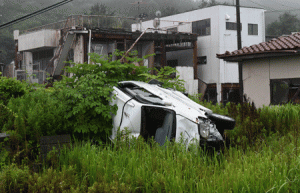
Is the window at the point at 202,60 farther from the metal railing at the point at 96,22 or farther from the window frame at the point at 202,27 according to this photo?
the metal railing at the point at 96,22

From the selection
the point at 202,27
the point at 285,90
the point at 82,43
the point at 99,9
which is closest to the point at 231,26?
the point at 202,27

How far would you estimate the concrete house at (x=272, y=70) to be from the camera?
14.1m

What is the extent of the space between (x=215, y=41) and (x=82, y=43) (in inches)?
599

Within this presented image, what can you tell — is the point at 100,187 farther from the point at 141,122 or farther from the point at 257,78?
the point at 257,78

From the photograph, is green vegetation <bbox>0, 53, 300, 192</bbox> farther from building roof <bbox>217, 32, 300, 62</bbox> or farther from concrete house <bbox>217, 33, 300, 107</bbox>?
concrete house <bbox>217, 33, 300, 107</bbox>

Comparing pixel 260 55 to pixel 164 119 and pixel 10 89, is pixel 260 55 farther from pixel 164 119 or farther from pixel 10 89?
pixel 10 89

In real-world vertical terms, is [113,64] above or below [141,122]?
above

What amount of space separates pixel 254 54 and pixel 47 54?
23.9 meters

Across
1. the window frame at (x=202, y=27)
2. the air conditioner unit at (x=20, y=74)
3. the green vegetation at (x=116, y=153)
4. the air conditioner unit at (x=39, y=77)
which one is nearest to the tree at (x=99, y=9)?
the window frame at (x=202, y=27)

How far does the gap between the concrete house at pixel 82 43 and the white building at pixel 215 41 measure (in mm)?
1579

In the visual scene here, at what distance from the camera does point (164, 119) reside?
23.6 feet

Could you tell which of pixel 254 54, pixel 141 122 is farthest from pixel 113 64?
pixel 254 54

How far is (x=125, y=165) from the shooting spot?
5.45 m

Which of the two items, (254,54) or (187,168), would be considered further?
(254,54)
